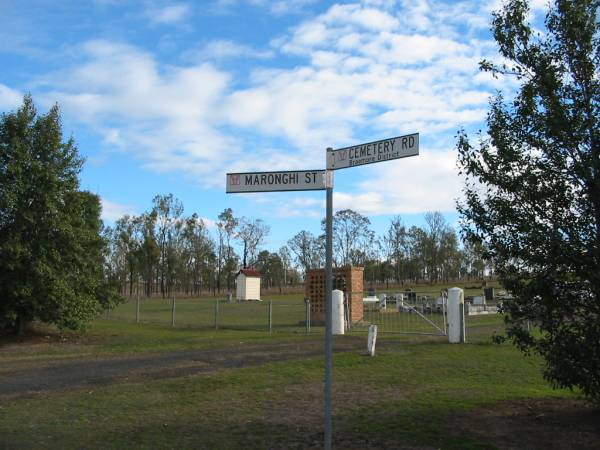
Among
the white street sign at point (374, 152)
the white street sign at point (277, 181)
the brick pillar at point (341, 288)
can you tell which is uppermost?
the white street sign at point (374, 152)

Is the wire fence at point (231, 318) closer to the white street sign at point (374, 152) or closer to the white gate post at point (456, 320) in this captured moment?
the white gate post at point (456, 320)

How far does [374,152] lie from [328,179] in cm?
48

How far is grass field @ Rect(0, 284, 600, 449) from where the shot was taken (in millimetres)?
6375

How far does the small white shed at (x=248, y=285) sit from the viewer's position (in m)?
59.1

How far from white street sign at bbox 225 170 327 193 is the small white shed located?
5378 cm

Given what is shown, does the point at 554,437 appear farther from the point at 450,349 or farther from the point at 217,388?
the point at 450,349

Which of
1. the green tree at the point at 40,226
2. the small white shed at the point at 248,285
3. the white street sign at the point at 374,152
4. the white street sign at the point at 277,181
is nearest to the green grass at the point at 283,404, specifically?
the white street sign at the point at 277,181

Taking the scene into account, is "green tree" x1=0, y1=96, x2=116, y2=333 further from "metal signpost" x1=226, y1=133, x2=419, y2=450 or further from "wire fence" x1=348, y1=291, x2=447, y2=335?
"metal signpost" x1=226, y1=133, x2=419, y2=450

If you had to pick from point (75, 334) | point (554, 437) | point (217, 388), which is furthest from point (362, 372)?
point (75, 334)

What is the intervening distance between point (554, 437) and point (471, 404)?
1.68 metres

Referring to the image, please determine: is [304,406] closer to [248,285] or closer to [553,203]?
[553,203]

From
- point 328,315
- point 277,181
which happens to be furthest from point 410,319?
point 328,315

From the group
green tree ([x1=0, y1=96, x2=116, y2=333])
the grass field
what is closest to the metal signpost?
the grass field

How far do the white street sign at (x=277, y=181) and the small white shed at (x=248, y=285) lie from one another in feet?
176
